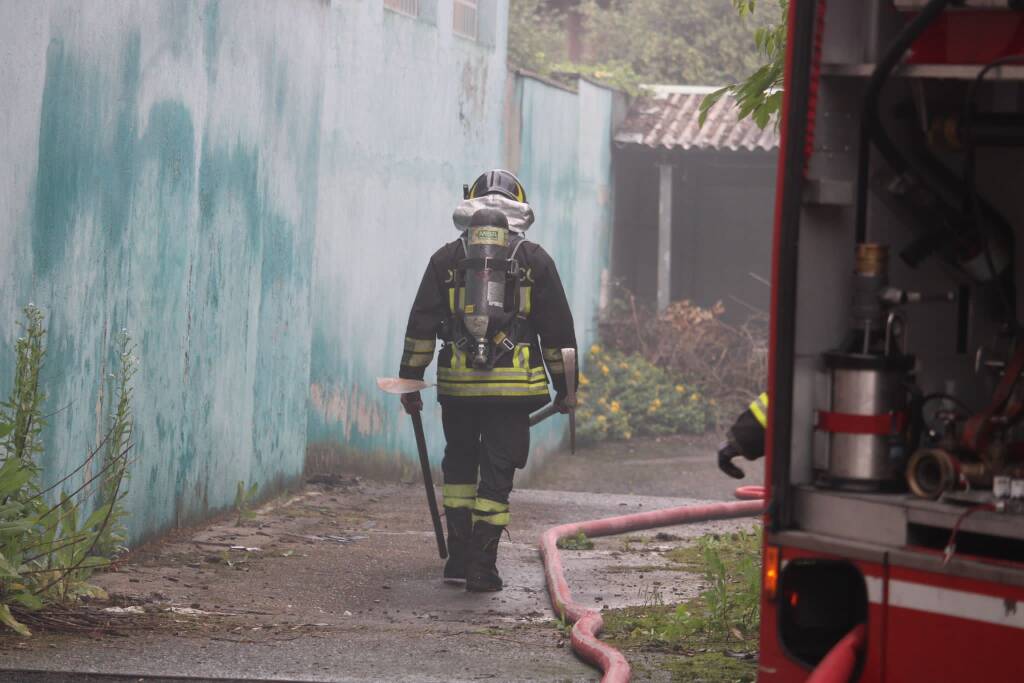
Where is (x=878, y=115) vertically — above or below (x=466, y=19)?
below

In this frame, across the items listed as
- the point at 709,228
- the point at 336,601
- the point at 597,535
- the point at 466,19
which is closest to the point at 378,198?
the point at 466,19

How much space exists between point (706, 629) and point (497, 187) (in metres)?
2.48

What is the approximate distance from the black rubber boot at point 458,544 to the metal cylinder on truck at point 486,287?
77 centimetres

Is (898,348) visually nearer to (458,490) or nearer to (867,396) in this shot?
(867,396)

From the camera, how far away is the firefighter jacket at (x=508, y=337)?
748 cm

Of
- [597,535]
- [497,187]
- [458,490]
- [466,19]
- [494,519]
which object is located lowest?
[597,535]

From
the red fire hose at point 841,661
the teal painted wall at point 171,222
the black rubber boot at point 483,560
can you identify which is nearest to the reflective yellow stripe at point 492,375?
the black rubber boot at point 483,560

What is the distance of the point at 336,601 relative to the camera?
7168mm

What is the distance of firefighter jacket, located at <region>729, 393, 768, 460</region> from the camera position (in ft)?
→ 14.9

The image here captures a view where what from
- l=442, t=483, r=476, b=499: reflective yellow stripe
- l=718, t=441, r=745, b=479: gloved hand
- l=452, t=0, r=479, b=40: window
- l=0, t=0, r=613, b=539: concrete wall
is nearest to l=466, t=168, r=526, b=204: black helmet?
l=442, t=483, r=476, b=499: reflective yellow stripe

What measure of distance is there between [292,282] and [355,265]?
133 centimetres

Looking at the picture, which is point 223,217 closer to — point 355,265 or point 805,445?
point 355,265

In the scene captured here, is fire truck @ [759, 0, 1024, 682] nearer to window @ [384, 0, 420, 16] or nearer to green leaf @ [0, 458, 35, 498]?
green leaf @ [0, 458, 35, 498]

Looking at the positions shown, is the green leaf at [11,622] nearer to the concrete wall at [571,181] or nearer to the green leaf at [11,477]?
the green leaf at [11,477]
